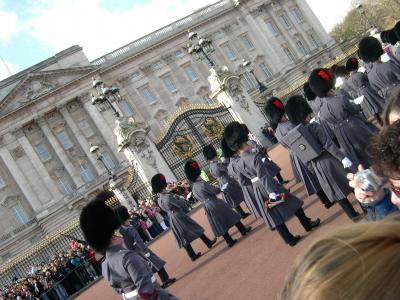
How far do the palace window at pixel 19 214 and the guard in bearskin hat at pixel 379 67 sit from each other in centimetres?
3704

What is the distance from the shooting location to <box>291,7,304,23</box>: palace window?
5996 centimetres

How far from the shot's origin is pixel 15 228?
41.9 m

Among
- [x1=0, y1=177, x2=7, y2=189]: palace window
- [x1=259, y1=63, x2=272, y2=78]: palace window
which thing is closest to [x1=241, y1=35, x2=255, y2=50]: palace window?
[x1=259, y1=63, x2=272, y2=78]: palace window

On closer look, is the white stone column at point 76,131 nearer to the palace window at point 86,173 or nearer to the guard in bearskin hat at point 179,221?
the palace window at point 86,173

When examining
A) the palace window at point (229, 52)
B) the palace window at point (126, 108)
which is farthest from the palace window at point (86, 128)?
the palace window at point (229, 52)

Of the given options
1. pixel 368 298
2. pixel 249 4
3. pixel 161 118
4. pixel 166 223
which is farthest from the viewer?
pixel 249 4

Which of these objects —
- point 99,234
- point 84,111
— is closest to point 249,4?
point 84,111

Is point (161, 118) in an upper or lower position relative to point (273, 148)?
upper

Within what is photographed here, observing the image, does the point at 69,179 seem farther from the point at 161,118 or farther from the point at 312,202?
the point at 312,202

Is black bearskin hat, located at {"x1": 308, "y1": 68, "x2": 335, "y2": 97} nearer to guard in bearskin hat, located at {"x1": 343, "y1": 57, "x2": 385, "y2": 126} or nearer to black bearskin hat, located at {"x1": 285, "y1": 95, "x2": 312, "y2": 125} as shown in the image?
black bearskin hat, located at {"x1": 285, "y1": 95, "x2": 312, "y2": 125}

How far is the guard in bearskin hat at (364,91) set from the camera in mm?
12820

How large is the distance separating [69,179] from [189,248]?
3583 cm

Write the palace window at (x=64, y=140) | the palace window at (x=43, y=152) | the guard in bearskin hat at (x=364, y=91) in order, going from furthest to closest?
the palace window at (x=64, y=140) < the palace window at (x=43, y=152) < the guard in bearskin hat at (x=364, y=91)

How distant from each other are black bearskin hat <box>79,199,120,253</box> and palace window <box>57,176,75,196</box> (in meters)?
39.3
